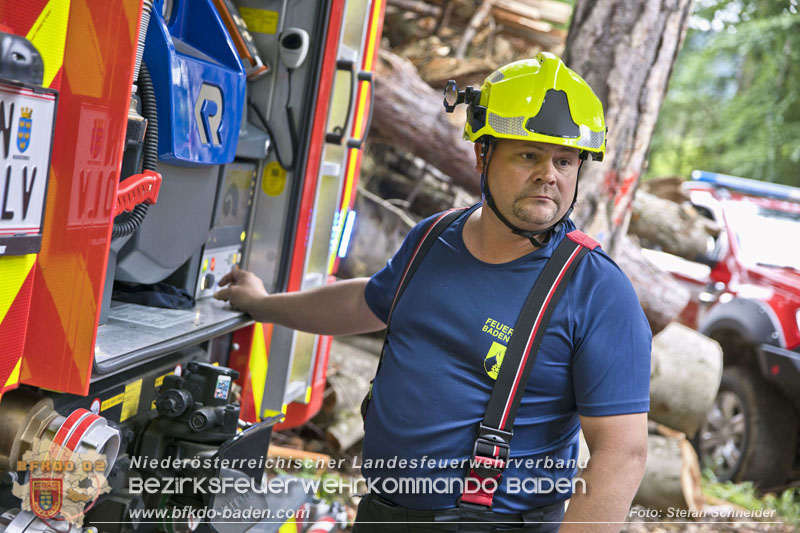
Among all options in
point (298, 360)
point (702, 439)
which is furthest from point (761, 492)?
point (298, 360)

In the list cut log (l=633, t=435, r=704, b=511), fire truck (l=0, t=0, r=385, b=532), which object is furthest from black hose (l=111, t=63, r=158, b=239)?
cut log (l=633, t=435, r=704, b=511)

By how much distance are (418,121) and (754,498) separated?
12.3 ft

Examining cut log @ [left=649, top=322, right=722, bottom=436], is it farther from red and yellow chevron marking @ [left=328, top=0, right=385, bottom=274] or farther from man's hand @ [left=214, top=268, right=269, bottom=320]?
man's hand @ [left=214, top=268, right=269, bottom=320]

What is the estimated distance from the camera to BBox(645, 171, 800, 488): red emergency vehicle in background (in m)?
6.05

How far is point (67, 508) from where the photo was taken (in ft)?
6.59

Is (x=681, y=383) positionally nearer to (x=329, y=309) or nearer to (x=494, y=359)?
(x=329, y=309)

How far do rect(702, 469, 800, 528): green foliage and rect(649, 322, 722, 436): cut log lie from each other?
64 cm

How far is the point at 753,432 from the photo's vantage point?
20.1 feet

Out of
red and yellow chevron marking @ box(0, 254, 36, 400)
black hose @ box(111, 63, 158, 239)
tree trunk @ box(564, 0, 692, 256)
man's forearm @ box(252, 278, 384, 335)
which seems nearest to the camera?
red and yellow chevron marking @ box(0, 254, 36, 400)

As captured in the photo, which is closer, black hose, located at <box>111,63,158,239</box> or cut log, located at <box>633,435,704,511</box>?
black hose, located at <box>111,63,158,239</box>

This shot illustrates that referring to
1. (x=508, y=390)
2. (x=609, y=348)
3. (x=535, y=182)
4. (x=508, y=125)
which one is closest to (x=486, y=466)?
(x=508, y=390)

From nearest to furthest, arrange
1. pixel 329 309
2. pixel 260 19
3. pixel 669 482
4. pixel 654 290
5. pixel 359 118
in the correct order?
1. pixel 329 309
2. pixel 260 19
3. pixel 359 118
4. pixel 669 482
5. pixel 654 290

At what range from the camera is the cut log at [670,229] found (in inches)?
279

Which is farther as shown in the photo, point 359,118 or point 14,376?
point 359,118
